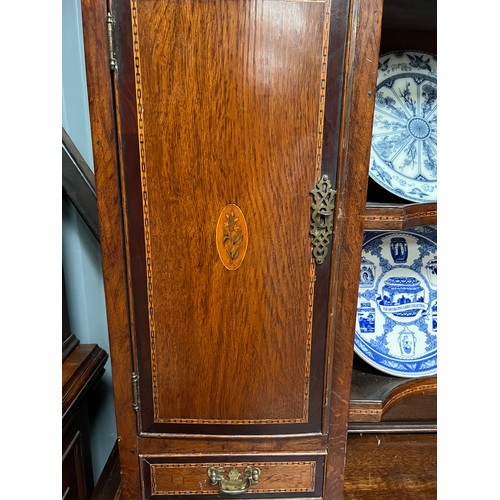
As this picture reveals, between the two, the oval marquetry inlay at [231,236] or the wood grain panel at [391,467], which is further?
the wood grain panel at [391,467]

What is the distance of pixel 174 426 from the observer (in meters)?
0.68

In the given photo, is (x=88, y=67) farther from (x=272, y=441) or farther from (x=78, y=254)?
(x=272, y=441)

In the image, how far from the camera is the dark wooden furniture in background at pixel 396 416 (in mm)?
783

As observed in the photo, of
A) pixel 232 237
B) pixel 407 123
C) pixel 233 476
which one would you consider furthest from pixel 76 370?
pixel 407 123

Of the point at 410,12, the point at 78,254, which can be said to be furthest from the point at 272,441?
the point at 410,12

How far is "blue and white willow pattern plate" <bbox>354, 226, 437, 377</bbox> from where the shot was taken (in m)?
0.91

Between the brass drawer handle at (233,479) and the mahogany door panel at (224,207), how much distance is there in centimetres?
8

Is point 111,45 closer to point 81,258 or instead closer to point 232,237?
point 232,237

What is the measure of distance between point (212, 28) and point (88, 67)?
0.18 meters

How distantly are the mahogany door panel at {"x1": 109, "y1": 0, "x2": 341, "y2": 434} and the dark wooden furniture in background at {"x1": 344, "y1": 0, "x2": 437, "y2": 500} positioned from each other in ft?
0.71

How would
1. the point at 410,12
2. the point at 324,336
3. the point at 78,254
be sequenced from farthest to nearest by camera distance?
the point at 78,254, the point at 410,12, the point at 324,336

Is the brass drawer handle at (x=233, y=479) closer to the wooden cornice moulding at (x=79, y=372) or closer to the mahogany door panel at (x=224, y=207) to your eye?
the mahogany door panel at (x=224, y=207)

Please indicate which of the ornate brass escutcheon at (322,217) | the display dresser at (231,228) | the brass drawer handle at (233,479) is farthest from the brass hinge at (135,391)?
the ornate brass escutcheon at (322,217)

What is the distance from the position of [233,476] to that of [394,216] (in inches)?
21.3
